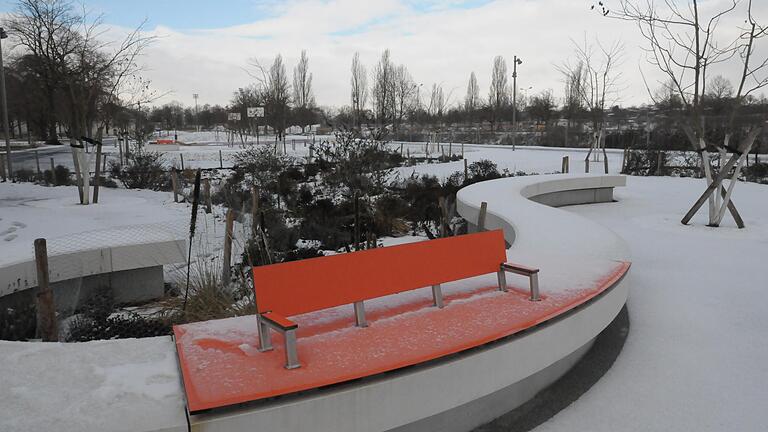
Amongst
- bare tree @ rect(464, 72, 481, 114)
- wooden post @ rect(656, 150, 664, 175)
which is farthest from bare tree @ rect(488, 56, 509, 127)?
wooden post @ rect(656, 150, 664, 175)

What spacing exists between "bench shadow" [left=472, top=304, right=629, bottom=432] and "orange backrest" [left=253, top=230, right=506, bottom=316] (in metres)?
0.97

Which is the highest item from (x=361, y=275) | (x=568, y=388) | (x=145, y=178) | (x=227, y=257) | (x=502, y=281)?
(x=361, y=275)

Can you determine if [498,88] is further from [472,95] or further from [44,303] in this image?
[44,303]

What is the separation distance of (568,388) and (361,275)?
1.72 m

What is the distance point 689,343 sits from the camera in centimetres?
464

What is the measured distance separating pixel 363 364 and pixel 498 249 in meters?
1.86

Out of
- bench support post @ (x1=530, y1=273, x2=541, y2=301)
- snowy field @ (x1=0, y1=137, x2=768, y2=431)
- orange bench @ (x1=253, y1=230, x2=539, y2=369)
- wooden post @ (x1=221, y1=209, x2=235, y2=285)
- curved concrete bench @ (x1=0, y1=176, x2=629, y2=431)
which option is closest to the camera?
curved concrete bench @ (x1=0, y1=176, x2=629, y2=431)


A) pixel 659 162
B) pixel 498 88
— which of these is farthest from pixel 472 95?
pixel 659 162

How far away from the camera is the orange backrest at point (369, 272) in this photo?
3.16 meters

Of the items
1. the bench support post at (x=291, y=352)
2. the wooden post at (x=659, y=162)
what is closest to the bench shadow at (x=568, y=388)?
the bench support post at (x=291, y=352)

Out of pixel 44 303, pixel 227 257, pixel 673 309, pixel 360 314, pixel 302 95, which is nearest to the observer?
pixel 360 314

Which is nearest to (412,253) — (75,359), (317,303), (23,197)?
(317,303)

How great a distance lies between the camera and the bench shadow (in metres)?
3.45

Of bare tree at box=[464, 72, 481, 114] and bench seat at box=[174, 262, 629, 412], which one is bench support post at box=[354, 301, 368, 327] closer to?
bench seat at box=[174, 262, 629, 412]
